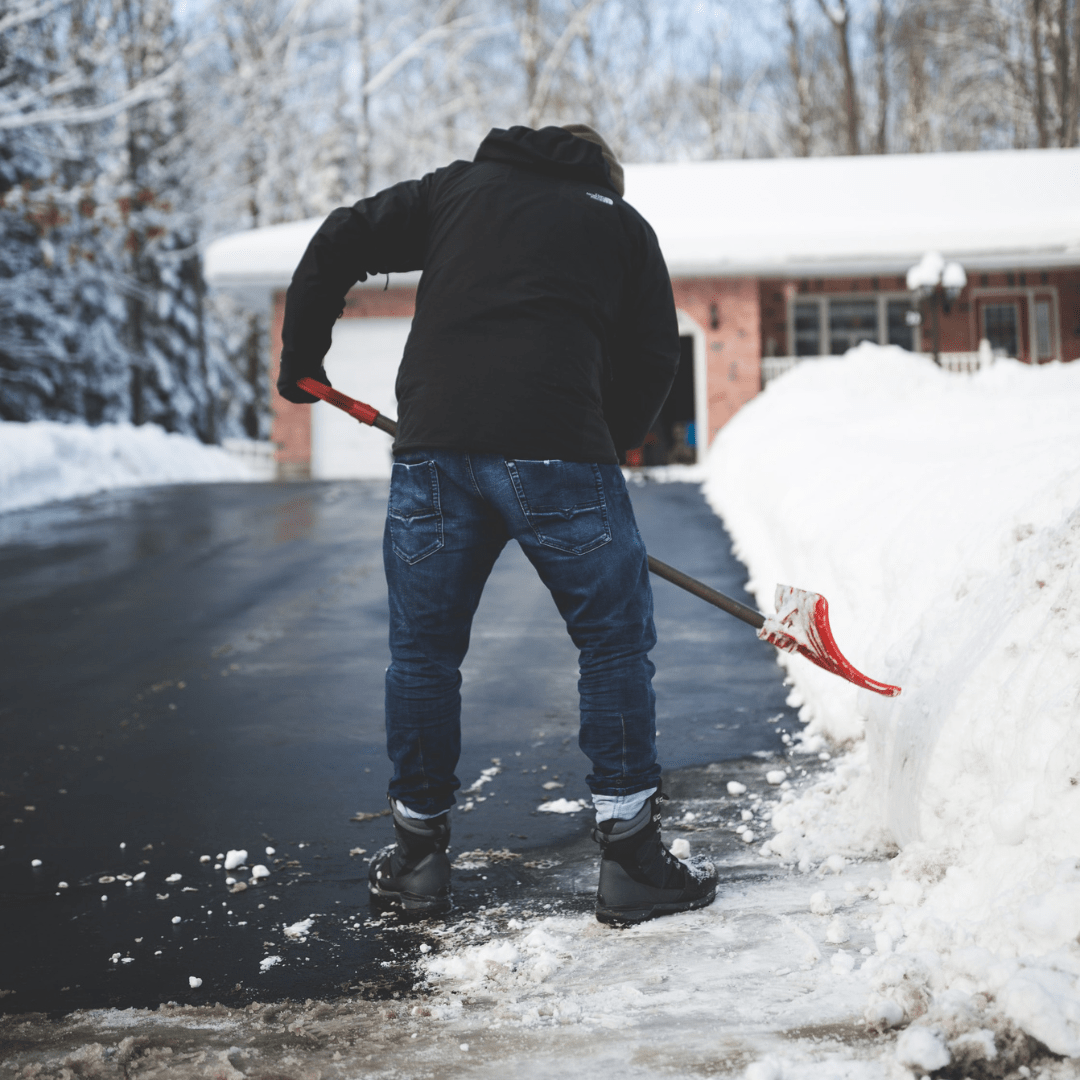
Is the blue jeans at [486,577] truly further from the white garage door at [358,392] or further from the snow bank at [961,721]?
the white garage door at [358,392]

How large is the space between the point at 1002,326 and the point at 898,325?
1.68m

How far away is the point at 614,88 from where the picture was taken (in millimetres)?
28031

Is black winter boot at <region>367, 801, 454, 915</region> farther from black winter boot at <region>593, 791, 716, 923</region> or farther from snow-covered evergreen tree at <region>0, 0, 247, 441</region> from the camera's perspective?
snow-covered evergreen tree at <region>0, 0, 247, 441</region>

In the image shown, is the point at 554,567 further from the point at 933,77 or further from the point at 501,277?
the point at 933,77

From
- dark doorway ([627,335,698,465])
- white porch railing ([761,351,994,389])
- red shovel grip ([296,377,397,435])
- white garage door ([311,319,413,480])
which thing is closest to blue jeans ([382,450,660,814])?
red shovel grip ([296,377,397,435])

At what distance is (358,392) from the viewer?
16.4 meters

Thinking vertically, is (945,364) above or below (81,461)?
above

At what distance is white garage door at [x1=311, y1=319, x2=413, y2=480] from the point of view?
16438 millimetres

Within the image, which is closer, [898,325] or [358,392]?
[358,392]

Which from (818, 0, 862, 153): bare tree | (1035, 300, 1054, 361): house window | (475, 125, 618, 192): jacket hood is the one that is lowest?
(475, 125, 618, 192): jacket hood

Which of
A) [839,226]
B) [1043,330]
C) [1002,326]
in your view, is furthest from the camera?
[1002,326]

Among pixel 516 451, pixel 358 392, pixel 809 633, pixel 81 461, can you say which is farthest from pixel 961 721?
pixel 358 392

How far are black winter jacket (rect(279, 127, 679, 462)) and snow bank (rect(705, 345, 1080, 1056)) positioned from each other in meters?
0.96

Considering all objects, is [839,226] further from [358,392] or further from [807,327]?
[358,392]
